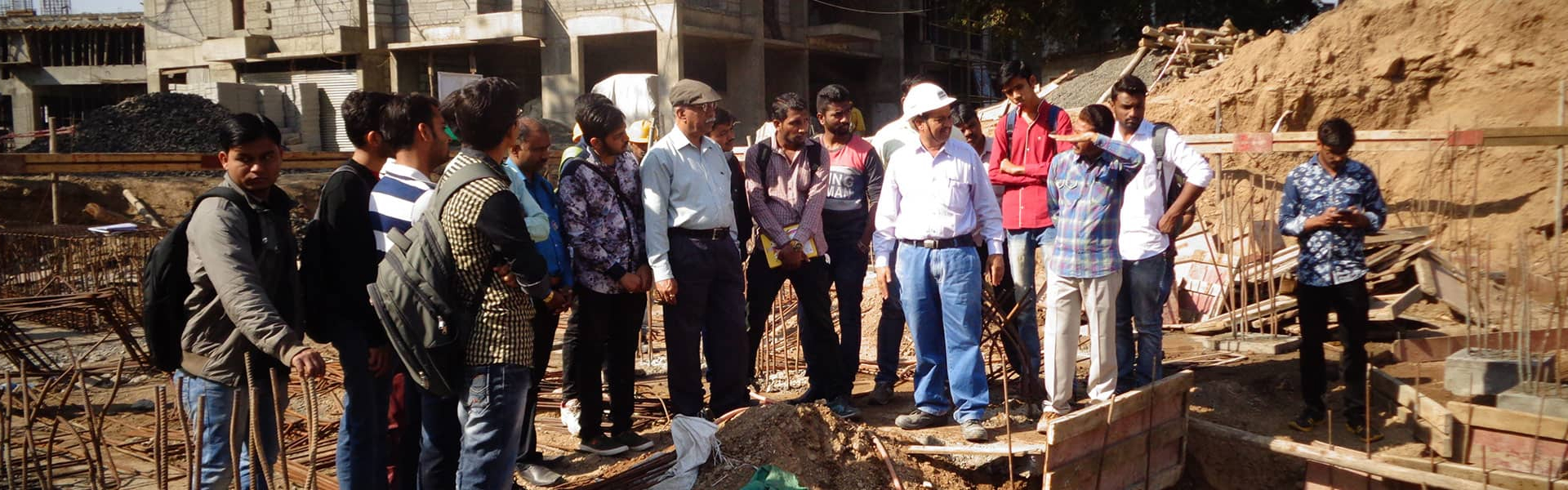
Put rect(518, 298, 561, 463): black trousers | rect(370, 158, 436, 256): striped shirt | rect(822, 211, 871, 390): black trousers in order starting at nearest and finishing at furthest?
rect(370, 158, 436, 256): striped shirt < rect(518, 298, 561, 463): black trousers < rect(822, 211, 871, 390): black trousers

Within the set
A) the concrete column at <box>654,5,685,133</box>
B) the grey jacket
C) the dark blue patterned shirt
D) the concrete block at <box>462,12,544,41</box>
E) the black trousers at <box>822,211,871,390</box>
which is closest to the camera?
the grey jacket

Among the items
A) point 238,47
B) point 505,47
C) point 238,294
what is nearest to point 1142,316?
point 238,294

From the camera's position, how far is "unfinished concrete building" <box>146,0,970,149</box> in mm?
21359

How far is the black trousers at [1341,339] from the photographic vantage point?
207 inches

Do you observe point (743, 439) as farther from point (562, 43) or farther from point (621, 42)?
point (621, 42)

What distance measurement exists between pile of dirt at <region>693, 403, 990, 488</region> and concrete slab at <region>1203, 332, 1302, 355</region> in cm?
296

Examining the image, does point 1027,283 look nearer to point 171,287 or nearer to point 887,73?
point 171,287

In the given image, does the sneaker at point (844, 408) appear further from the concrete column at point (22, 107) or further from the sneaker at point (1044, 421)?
the concrete column at point (22, 107)

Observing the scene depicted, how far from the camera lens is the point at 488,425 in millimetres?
3336

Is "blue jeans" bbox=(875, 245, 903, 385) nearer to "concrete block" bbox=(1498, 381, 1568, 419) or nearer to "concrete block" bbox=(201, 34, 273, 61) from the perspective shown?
"concrete block" bbox=(1498, 381, 1568, 419)

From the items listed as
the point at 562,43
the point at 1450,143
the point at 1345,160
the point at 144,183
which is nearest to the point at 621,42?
the point at 562,43

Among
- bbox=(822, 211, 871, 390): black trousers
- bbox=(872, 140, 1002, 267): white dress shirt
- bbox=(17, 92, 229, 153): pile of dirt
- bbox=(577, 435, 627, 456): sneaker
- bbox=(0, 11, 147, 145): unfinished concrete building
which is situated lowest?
bbox=(577, 435, 627, 456): sneaker

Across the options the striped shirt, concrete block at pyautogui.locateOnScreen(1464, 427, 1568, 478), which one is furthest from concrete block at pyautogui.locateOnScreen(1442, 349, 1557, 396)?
the striped shirt

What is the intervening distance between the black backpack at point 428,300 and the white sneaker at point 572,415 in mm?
2004
